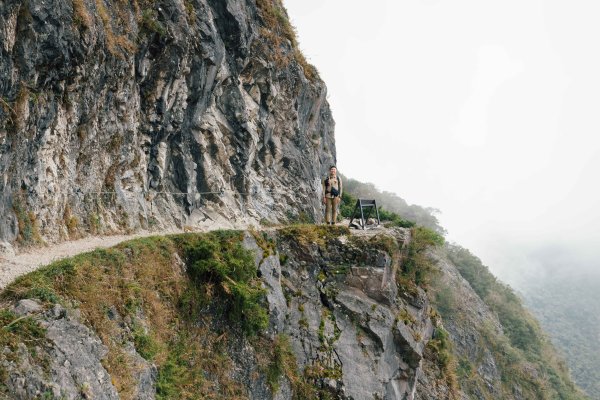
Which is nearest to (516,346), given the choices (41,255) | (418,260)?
(418,260)

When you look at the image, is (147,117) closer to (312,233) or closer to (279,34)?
(312,233)

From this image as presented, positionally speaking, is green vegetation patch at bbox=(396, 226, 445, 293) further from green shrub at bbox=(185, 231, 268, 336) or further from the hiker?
green shrub at bbox=(185, 231, 268, 336)

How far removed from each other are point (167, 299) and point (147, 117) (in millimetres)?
7411

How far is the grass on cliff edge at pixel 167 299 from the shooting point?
7.18 metres

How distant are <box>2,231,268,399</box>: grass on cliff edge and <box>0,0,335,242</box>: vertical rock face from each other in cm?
225

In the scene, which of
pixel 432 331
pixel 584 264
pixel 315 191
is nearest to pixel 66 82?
pixel 315 191

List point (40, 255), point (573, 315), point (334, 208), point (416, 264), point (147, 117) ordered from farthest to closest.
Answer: point (573, 315) < point (416, 264) < point (334, 208) < point (147, 117) < point (40, 255)

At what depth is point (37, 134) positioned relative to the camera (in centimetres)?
980

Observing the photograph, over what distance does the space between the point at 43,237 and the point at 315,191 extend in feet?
57.7

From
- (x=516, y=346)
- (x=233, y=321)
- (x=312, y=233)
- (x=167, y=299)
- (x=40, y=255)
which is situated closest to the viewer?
(x=40, y=255)

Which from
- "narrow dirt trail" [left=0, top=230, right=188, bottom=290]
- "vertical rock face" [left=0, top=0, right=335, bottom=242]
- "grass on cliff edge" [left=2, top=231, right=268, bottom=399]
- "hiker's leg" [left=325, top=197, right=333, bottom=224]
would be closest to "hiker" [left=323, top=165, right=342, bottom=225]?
"hiker's leg" [left=325, top=197, right=333, bottom=224]

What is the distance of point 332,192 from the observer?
679 inches

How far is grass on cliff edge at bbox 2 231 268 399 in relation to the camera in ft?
23.6

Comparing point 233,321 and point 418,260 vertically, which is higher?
point 418,260
